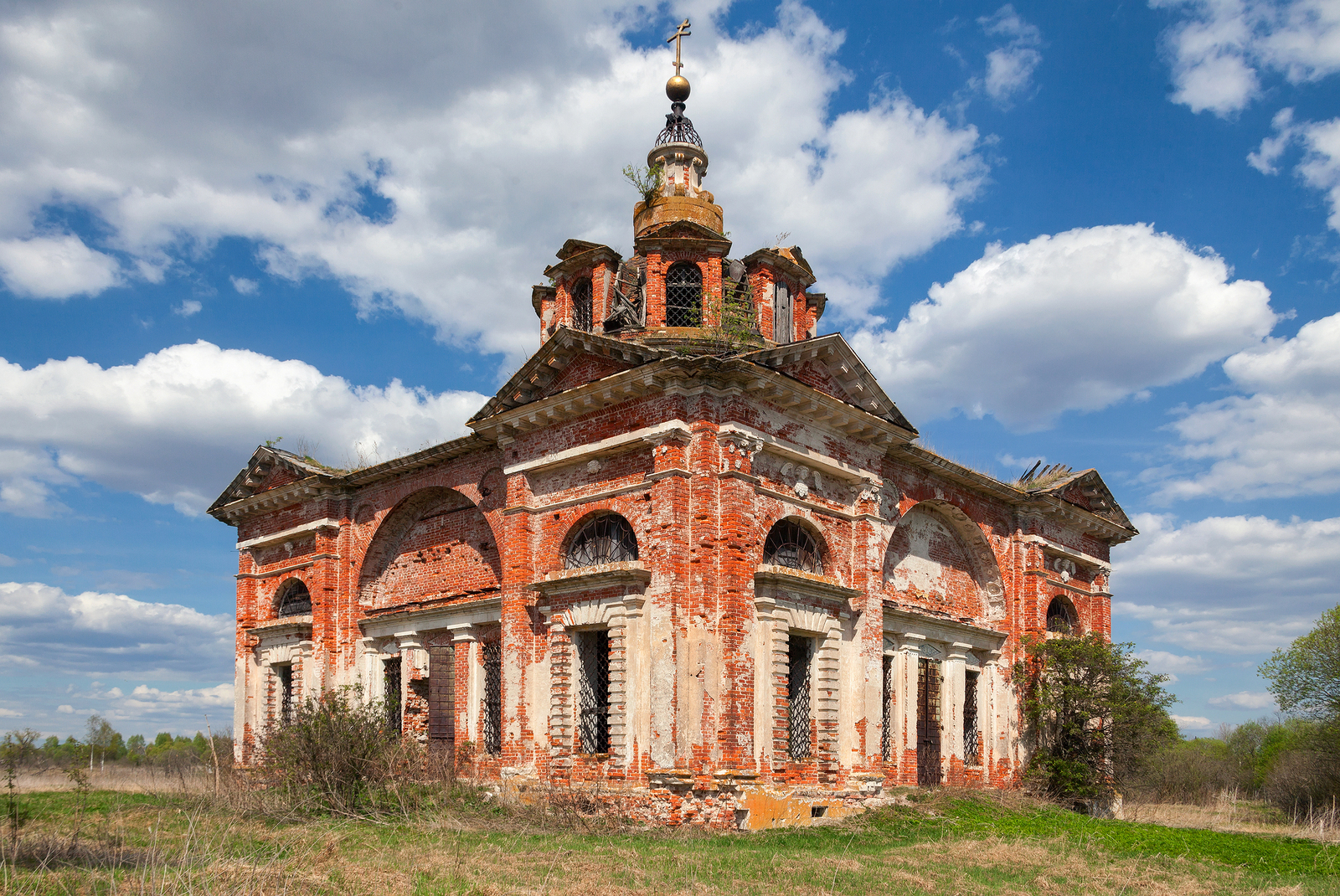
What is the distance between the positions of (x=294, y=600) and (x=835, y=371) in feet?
43.9

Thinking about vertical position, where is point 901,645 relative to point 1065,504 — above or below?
below

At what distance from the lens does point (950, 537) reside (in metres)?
21.7

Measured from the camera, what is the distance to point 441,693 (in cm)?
1969

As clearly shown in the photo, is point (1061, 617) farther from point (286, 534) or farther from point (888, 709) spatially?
point (286, 534)

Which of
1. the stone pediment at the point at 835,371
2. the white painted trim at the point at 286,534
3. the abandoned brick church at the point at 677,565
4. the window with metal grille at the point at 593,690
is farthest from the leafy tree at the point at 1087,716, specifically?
→ the white painted trim at the point at 286,534

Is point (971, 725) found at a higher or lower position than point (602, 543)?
lower

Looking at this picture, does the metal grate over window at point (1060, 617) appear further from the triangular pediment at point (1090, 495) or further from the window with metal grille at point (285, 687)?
the window with metal grille at point (285, 687)

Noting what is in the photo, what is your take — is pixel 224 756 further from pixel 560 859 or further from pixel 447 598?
pixel 560 859

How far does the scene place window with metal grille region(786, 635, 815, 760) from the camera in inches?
622

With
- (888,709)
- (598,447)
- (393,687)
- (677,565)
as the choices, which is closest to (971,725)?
(888,709)

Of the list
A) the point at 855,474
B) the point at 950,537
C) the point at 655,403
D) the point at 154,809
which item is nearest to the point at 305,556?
the point at 154,809

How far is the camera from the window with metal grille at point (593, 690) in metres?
16.1

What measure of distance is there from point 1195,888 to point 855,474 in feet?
25.7

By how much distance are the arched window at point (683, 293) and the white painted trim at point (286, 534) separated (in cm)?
851
